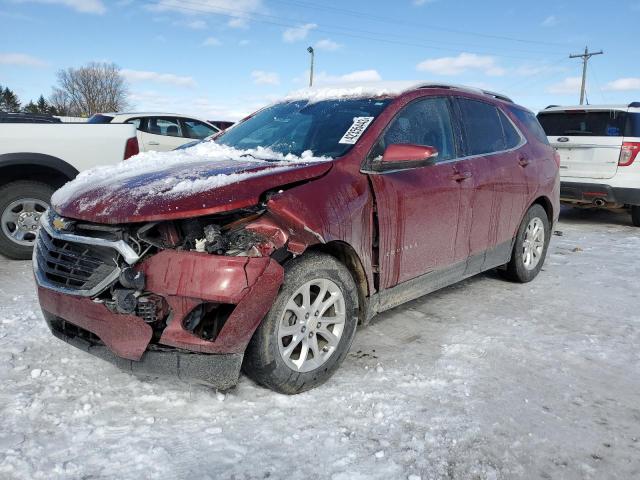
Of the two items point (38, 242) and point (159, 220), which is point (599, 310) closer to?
point (159, 220)

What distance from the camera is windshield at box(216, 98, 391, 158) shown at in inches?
133

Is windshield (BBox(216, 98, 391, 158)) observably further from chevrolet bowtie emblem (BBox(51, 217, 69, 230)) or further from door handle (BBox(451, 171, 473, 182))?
chevrolet bowtie emblem (BBox(51, 217, 69, 230))

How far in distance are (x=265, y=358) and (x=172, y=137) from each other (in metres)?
7.59

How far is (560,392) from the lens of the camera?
2.99 meters

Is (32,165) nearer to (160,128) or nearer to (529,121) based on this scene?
(160,128)

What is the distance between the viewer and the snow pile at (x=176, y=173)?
8.69ft

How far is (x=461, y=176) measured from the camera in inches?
152

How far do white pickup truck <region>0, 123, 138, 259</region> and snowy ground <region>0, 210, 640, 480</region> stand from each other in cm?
163

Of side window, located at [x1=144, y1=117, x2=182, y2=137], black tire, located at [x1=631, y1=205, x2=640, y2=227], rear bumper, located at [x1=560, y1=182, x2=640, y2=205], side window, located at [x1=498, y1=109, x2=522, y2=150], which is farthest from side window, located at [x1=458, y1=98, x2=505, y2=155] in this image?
side window, located at [x1=144, y1=117, x2=182, y2=137]

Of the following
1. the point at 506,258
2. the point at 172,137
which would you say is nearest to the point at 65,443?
the point at 506,258

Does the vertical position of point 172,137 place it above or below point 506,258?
above

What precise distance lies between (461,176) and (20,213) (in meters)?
4.32

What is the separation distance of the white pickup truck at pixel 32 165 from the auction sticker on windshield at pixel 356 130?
3368 mm

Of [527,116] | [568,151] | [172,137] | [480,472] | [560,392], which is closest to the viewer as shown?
[480,472]
